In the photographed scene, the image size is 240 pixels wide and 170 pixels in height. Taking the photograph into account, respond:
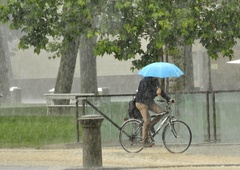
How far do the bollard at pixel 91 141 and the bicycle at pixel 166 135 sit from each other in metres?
4.00

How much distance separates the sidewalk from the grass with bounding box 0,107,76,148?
2.20 metres

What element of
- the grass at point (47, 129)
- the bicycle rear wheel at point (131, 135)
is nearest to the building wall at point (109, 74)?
the grass at point (47, 129)

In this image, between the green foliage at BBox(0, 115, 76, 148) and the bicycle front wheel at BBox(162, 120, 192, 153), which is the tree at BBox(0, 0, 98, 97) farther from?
the bicycle front wheel at BBox(162, 120, 192, 153)

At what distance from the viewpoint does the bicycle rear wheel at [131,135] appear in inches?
741

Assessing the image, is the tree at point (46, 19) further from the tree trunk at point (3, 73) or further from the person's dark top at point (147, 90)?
the tree trunk at point (3, 73)

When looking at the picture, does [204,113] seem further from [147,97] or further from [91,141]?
[91,141]

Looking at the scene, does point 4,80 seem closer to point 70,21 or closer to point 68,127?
point 68,127

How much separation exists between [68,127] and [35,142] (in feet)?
15.6

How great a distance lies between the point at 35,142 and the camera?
72.8 ft

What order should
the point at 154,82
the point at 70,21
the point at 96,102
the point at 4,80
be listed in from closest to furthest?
the point at 154,82, the point at 96,102, the point at 70,21, the point at 4,80

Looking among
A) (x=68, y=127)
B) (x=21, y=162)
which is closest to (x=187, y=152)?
(x=21, y=162)

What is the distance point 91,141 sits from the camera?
14500mm

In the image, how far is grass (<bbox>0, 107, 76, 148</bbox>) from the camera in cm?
2223

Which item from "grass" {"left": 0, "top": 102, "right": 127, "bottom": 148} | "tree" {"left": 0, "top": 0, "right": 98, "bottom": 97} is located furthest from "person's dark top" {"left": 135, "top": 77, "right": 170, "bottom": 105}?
"tree" {"left": 0, "top": 0, "right": 98, "bottom": 97}
